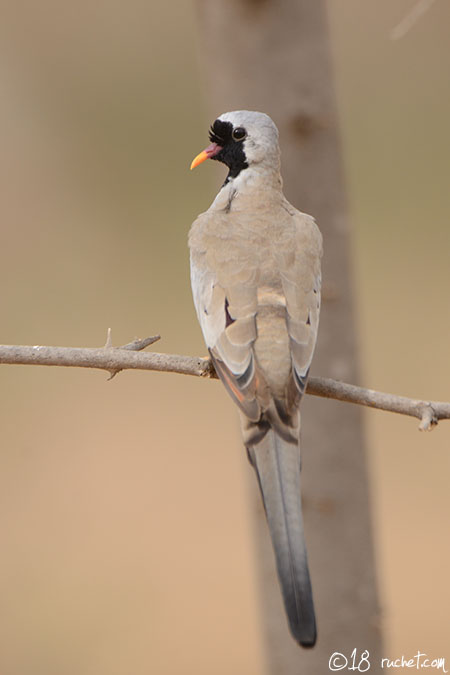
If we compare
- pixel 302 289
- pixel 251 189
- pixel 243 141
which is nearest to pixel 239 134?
pixel 243 141

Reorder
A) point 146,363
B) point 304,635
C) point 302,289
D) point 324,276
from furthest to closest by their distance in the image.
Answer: point 324,276
point 302,289
point 146,363
point 304,635

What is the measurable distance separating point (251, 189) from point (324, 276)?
0.56 metres

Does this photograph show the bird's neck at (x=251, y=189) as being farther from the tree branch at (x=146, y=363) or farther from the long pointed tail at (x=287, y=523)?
the long pointed tail at (x=287, y=523)

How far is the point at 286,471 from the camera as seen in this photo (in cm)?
283

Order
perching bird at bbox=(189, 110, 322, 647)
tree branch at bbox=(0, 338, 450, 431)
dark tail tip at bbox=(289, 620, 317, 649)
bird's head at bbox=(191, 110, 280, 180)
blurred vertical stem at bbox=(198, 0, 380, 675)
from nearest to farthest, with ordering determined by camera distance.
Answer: dark tail tip at bbox=(289, 620, 317, 649) < perching bird at bbox=(189, 110, 322, 647) < tree branch at bbox=(0, 338, 450, 431) < bird's head at bbox=(191, 110, 280, 180) < blurred vertical stem at bbox=(198, 0, 380, 675)

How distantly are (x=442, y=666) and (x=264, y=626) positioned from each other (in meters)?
1.71

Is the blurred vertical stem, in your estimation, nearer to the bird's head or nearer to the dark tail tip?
the bird's head

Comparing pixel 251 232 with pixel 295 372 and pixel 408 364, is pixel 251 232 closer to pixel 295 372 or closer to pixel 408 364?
pixel 295 372

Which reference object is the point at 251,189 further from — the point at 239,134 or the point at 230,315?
the point at 230,315

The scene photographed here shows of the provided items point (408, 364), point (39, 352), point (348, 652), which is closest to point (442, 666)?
point (348, 652)

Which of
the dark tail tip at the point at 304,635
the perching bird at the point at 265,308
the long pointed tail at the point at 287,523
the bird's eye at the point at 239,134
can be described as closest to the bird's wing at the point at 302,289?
the perching bird at the point at 265,308

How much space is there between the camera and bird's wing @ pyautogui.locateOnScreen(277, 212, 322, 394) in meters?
3.06

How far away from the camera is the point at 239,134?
3.61 meters

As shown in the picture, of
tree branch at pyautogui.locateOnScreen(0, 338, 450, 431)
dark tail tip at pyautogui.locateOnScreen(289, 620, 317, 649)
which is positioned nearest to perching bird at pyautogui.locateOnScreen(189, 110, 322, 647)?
dark tail tip at pyautogui.locateOnScreen(289, 620, 317, 649)
